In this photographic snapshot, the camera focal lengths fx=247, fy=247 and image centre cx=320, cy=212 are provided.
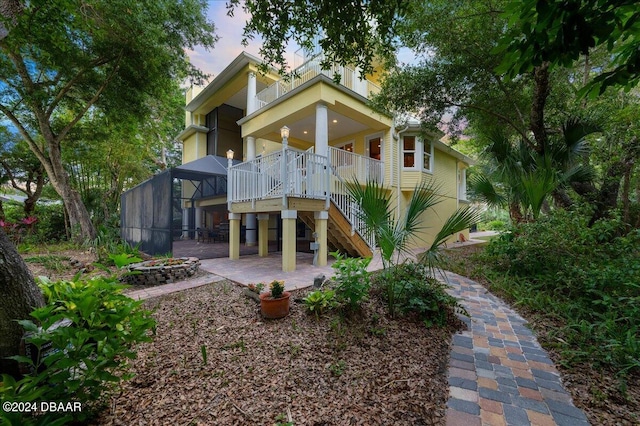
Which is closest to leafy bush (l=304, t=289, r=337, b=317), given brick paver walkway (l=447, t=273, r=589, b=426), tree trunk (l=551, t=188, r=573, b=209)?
brick paver walkway (l=447, t=273, r=589, b=426)

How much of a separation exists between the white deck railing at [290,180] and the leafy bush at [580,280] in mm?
2944

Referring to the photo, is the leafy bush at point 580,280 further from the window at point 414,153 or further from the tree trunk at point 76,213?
the tree trunk at point 76,213

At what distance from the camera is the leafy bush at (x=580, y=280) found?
2.70m

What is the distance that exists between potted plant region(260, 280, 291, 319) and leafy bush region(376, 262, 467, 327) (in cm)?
141

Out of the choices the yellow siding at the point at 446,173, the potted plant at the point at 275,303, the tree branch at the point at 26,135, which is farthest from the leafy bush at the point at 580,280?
the tree branch at the point at 26,135

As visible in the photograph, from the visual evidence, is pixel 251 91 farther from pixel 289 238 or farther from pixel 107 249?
pixel 107 249

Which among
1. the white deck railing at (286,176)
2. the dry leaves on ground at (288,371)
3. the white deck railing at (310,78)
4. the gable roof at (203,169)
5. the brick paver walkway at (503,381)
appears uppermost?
the white deck railing at (310,78)

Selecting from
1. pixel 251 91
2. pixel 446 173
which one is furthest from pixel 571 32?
pixel 446 173

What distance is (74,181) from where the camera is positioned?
11953 millimetres

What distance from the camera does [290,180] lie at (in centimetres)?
556

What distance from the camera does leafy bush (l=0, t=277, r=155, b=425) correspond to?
136 centimetres

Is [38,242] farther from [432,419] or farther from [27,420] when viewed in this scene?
[432,419]

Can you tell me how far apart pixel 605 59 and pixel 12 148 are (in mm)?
22291

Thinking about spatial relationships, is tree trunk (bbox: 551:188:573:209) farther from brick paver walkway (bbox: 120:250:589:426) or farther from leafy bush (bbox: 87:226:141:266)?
leafy bush (bbox: 87:226:141:266)
